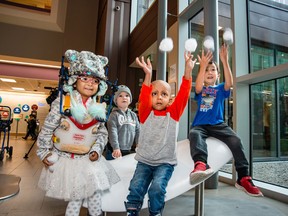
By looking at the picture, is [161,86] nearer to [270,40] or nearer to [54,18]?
[270,40]

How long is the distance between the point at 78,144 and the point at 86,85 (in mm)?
382

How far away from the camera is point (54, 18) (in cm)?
845

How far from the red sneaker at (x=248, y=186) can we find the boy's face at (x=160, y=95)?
742 millimetres

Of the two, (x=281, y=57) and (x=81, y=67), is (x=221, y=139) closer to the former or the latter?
(x=81, y=67)

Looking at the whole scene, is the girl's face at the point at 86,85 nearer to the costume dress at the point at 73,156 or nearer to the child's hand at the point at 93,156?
the costume dress at the point at 73,156

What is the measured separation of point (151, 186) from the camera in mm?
1402

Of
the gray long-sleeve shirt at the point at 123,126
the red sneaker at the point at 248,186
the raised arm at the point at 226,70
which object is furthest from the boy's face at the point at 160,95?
the gray long-sleeve shirt at the point at 123,126

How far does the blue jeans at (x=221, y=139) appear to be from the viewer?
1.63m

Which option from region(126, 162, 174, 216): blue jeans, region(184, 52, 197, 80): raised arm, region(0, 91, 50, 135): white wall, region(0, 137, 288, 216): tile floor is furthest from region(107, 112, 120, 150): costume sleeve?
region(0, 91, 50, 135): white wall

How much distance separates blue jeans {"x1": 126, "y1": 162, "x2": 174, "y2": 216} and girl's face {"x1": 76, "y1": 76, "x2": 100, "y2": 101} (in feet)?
1.93

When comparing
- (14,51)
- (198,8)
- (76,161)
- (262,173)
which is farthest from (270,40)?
(14,51)

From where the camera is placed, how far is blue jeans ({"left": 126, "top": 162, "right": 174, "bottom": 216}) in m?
1.36

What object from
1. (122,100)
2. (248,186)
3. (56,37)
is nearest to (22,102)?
(56,37)

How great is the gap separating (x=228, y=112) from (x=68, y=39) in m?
7.08
